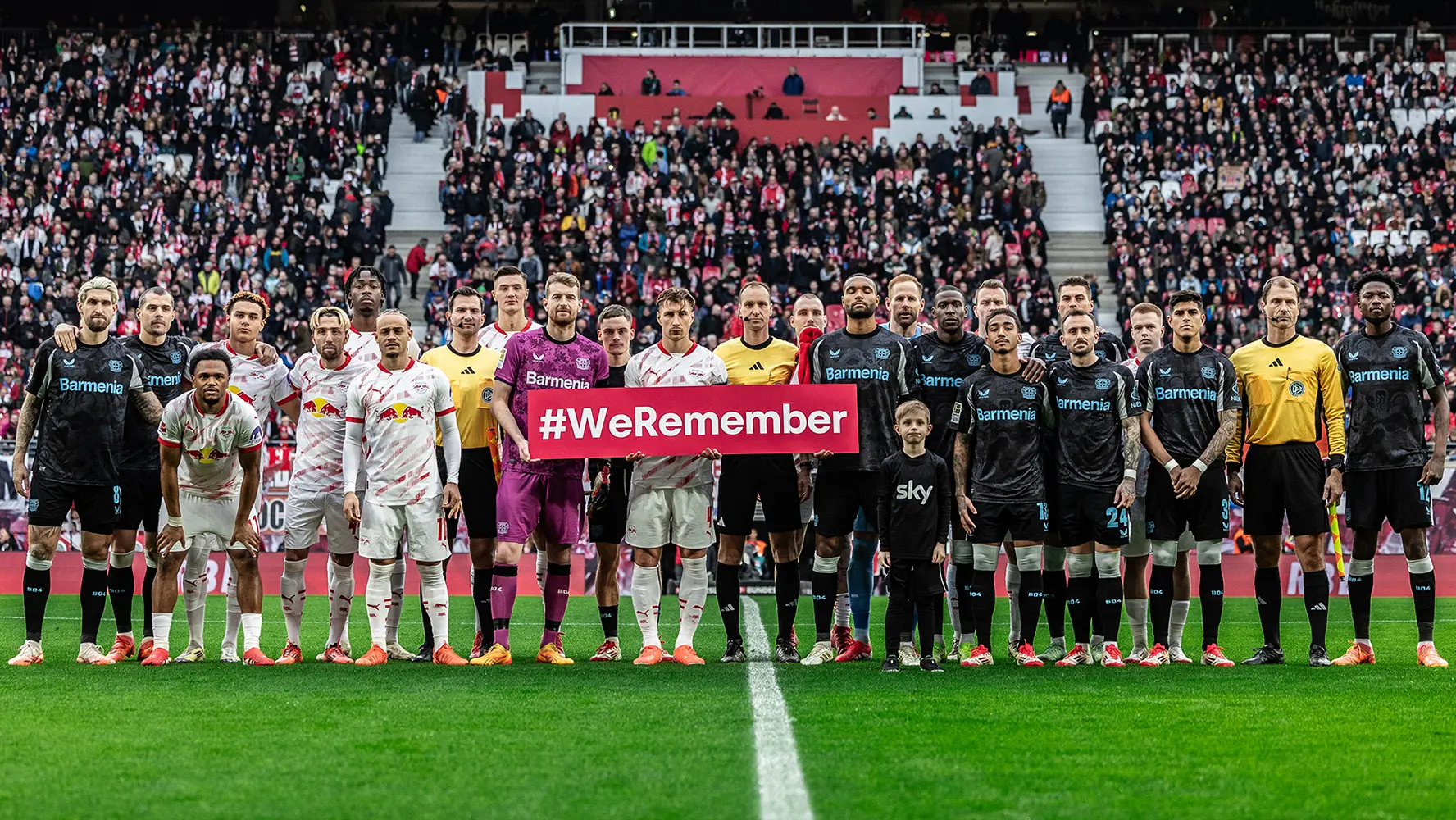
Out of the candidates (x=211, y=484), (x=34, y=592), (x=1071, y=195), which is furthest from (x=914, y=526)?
(x=1071, y=195)

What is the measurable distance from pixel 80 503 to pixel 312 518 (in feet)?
5.26

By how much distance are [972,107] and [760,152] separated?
6584 millimetres

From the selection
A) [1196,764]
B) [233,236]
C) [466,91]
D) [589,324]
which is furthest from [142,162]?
[1196,764]

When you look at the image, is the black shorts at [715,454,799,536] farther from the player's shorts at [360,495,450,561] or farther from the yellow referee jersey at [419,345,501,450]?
the player's shorts at [360,495,450,561]

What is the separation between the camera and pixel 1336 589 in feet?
61.0

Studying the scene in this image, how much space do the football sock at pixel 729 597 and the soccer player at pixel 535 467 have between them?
1.02 metres

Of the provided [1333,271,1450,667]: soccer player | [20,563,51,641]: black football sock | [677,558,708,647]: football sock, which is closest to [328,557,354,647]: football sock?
[20,563,51,641]: black football sock

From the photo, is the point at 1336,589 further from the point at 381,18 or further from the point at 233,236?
the point at 381,18

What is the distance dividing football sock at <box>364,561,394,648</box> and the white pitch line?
238 cm

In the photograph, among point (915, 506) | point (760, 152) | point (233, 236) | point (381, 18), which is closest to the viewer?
point (915, 506)

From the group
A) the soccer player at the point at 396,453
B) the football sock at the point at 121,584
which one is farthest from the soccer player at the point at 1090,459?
the football sock at the point at 121,584

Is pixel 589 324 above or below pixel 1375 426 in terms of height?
above

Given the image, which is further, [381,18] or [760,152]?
[381,18]

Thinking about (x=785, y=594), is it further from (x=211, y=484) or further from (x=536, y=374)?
(x=211, y=484)
